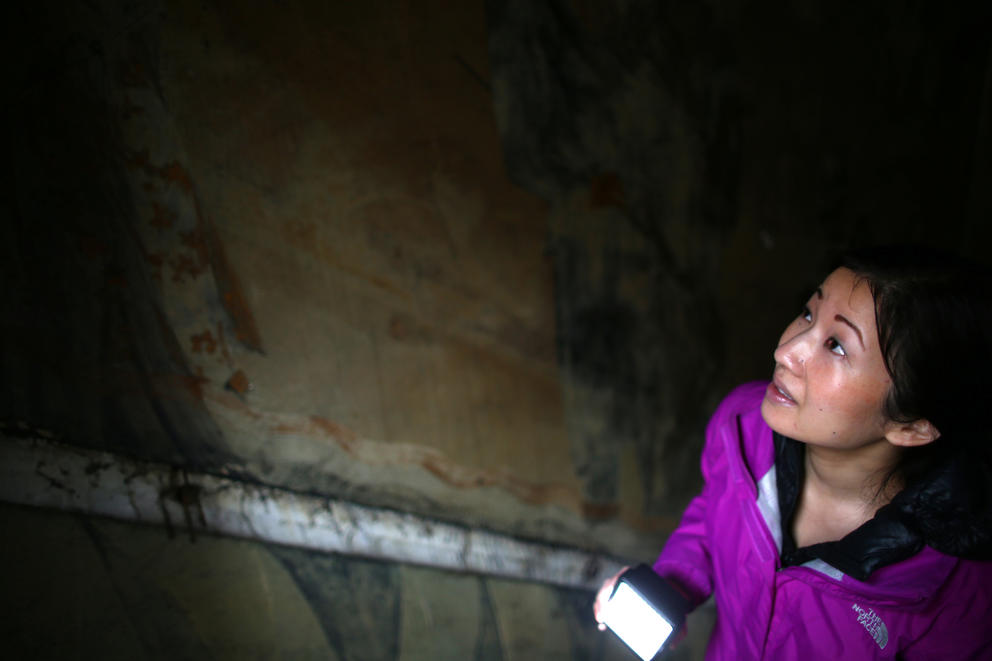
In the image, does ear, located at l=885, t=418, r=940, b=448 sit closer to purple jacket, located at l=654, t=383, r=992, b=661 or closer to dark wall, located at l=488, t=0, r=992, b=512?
purple jacket, located at l=654, t=383, r=992, b=661

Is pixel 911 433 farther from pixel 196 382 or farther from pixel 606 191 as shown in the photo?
pixel 196 382

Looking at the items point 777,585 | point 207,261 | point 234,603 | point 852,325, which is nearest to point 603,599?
point 777,585

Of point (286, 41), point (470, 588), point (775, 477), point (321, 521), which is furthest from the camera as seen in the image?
point (470, 588)

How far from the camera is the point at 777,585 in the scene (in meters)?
1.12

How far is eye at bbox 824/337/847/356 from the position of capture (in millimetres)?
1073

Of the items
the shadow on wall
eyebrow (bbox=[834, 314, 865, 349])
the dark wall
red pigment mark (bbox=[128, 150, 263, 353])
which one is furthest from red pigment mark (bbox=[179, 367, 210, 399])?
eyebrow (bbox=[834, 314, 865, 349])

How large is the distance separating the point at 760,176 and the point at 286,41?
1679mm

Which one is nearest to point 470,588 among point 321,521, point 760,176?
point 321,521

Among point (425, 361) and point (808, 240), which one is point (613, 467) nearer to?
point (425, 361)

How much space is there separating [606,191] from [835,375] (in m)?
0.99

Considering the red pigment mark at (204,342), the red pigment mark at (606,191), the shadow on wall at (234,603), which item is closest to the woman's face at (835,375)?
the red pigment mark at (606,191)

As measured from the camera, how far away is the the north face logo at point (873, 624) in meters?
1.02

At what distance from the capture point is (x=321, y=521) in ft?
5.26

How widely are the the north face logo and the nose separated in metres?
0.44
